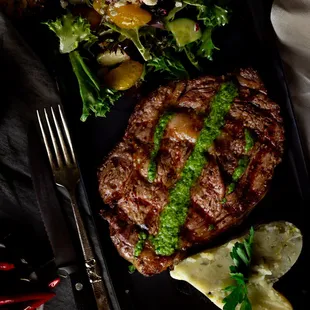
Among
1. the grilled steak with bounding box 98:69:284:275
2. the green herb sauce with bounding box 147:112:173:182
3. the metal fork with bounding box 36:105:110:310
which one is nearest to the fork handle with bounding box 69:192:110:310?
the metal fork with bounding box 36:105:110:310

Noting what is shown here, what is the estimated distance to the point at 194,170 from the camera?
3.24 meters

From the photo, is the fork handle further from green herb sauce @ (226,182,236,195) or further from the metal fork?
green herb sauce @ (226,182,236,195)

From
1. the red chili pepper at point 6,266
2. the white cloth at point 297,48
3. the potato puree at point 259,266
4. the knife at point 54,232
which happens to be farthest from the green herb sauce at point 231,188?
the red chili pepper at point 6,266

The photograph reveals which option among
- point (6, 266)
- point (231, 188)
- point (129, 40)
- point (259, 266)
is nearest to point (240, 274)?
point (259, 266)

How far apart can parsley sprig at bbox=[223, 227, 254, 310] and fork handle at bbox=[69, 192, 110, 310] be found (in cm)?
82

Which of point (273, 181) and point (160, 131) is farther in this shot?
point (273, 181)

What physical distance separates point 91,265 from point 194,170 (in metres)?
0.94

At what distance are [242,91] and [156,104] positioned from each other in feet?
1.73

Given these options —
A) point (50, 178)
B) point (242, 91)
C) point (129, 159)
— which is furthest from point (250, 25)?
point (50, 178)

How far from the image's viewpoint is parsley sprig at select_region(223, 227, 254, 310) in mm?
3123

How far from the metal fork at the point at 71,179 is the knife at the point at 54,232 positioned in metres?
0.07

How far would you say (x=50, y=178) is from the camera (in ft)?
11.7

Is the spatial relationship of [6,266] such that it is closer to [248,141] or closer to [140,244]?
[140,244]

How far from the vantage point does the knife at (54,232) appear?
3539 mm
